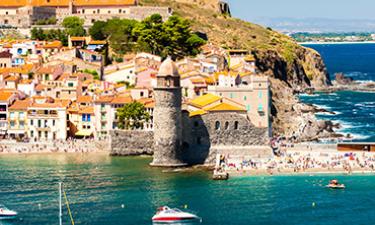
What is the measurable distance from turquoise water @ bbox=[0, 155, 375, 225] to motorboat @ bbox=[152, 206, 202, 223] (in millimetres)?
624

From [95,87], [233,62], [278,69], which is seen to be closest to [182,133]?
[95,87]

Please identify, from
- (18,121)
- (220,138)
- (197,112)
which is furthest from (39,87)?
(220,138)

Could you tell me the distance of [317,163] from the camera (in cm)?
6781

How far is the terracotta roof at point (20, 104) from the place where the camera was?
81.2m

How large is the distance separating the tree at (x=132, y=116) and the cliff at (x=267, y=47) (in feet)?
→ 86.6

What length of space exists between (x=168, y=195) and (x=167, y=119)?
10123mm

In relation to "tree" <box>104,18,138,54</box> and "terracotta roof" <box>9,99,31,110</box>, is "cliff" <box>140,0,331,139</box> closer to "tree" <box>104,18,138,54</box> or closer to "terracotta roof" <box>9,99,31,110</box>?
"tree" <box>104,18,138,54</box>

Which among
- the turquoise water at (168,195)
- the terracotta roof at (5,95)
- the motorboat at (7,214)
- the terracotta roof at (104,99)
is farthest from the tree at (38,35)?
the motorboat at (7,214)

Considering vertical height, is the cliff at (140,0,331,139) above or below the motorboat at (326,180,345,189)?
above

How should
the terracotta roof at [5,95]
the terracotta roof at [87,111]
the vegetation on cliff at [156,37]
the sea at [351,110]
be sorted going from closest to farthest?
the terracotta roof at [87,111] < the terracotta roof at [5,95] < the sea at [351,110] < the vegetation on cliff at [156,37]

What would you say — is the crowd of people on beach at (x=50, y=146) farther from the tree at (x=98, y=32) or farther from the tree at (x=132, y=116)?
the tree at (x=98, y=32)

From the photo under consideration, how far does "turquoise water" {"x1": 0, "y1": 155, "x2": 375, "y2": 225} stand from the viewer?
53.6 meters

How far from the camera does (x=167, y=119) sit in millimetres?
68188

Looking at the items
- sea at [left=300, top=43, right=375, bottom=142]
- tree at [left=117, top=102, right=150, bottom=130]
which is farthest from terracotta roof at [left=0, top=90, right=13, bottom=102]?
sea at [left=300, top=43, right=375, bottom=142]
